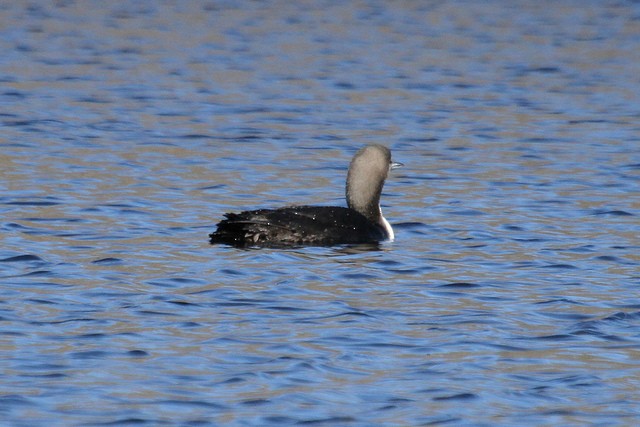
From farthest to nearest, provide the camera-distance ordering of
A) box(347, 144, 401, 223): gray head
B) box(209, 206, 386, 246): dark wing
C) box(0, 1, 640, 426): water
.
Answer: box(347, 144, 401, 223): gray head
box(209, 206, 386, 246): dark wing
box(0, 1, 640, 426): water


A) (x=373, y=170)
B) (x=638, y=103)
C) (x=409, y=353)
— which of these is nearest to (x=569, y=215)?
(x=373, y=170)

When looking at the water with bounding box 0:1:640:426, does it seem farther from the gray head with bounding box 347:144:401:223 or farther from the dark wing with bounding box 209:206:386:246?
the gray head with bounding box 347:144:401:223

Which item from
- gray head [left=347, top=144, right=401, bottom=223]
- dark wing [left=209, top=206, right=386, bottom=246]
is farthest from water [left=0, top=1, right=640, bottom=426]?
gray head [left=347, top=144, right=401, bottom=223]

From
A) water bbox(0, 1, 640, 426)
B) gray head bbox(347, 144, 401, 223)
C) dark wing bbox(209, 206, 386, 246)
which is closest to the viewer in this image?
water bbox(0, 1, 640, 426)

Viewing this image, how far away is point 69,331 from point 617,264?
4478 millimetres

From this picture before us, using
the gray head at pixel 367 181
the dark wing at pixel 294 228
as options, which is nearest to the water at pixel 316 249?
the dark wing at pixel 294 228

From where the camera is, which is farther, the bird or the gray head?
the gray head

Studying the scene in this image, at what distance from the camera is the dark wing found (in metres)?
11.2

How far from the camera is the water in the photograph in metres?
7.55

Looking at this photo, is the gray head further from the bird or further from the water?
the water

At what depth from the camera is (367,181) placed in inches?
491

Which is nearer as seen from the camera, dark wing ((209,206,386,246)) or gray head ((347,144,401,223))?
dark wing ((209,206,386,246))

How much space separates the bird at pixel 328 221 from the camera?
11242 mm

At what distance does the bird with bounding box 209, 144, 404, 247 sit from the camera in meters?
11.2
